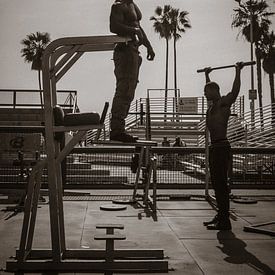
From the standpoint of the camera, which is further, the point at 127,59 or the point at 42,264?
the point at 127,59

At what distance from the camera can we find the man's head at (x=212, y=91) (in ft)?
18.7

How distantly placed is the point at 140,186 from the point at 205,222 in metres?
4.15

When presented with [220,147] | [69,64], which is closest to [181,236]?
[220,147]

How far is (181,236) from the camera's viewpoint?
5293 millimetres

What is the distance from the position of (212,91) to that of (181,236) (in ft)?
5.87

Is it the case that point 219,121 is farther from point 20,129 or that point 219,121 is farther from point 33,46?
point 33,46

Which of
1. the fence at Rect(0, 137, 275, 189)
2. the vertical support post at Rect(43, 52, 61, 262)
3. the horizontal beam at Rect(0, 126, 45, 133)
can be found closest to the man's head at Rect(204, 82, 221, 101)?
the vertical support post at Rect(43, 52, 61, 262)

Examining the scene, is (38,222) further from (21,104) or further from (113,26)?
(21,104)

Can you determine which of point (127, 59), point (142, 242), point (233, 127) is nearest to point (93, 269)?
point (142, 242)

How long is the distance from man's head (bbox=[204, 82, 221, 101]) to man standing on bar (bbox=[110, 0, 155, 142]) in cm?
158

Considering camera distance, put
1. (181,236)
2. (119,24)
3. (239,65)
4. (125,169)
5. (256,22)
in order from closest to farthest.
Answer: (119,24)
(181,236)
(239,65)
(125,169)
(256,22)

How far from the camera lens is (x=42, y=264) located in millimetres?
3803

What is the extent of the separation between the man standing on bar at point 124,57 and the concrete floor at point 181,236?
129 cm

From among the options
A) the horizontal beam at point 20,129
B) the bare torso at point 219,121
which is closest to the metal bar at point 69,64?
the bare torso at point 219,121
